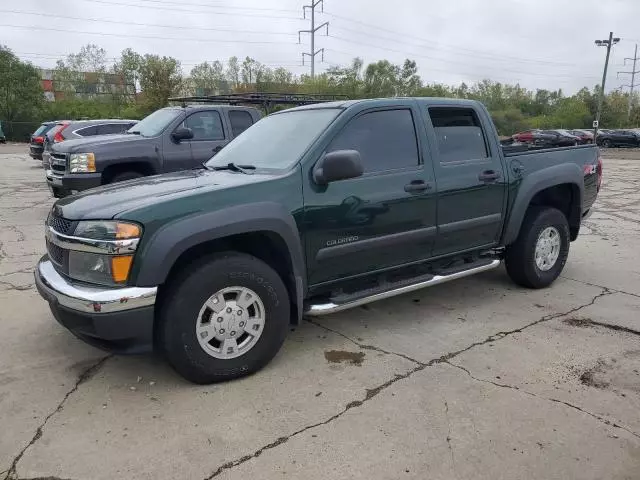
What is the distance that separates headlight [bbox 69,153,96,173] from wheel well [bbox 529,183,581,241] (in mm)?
6198

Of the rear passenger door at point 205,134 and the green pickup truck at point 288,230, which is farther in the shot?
the rear passenger door at point 205,134

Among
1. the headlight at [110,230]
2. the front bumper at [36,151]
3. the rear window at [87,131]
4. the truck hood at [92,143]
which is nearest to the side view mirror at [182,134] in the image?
the truck hood at [92,143]

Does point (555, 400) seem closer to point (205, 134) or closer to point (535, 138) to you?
point (205, 134)

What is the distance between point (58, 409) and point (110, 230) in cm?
110

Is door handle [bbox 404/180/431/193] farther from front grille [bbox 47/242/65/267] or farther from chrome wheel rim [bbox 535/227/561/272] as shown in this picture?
front grille [bbox 47/242/65/267]

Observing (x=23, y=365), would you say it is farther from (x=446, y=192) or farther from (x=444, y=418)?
(x=446, y=192)

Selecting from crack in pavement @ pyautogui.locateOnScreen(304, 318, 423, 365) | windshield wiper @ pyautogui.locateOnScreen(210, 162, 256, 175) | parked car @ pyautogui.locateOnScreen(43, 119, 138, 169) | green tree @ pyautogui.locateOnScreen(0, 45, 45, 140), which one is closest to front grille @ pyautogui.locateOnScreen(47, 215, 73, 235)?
windshield wiper @ pyautogui.locateOnScreen(210, 162, 256, 175)

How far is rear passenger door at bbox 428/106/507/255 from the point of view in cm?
441

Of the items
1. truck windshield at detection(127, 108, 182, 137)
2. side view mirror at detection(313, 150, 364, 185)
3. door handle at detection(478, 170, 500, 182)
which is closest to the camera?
side view mirror at detection(313, 150, 364, 185)

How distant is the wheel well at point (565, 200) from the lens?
5480 millimetres

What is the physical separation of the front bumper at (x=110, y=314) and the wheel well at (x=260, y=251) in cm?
34

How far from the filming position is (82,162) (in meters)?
7.98

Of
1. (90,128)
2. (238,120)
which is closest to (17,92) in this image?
(90,128)

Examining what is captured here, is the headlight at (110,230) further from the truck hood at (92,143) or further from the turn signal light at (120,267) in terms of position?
the truck hood at (92,143)
